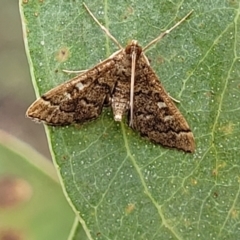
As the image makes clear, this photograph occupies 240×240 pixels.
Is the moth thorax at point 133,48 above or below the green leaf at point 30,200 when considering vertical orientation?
above

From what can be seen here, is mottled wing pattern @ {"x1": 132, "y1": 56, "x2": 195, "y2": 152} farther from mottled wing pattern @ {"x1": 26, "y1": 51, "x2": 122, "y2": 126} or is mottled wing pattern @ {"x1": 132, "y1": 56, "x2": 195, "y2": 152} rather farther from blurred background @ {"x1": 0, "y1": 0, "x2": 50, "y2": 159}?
blurred background @ {"x1": 0, "y1": 0, "x2": 50, "y2": 159}

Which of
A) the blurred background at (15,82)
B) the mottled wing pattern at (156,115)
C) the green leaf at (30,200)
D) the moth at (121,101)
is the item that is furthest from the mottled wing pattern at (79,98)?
the blurred background at (15,82)

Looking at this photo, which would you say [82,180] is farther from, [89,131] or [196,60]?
[196,60]

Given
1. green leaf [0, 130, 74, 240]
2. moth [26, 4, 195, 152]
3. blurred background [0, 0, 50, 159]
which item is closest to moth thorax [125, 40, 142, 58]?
moth [26, 4, 195, 152]

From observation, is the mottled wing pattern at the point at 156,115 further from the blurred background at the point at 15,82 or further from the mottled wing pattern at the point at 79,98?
the blurred background at the point at 15,82

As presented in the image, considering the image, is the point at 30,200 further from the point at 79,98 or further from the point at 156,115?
the point at 156,115

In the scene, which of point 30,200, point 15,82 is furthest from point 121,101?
point 15,82
